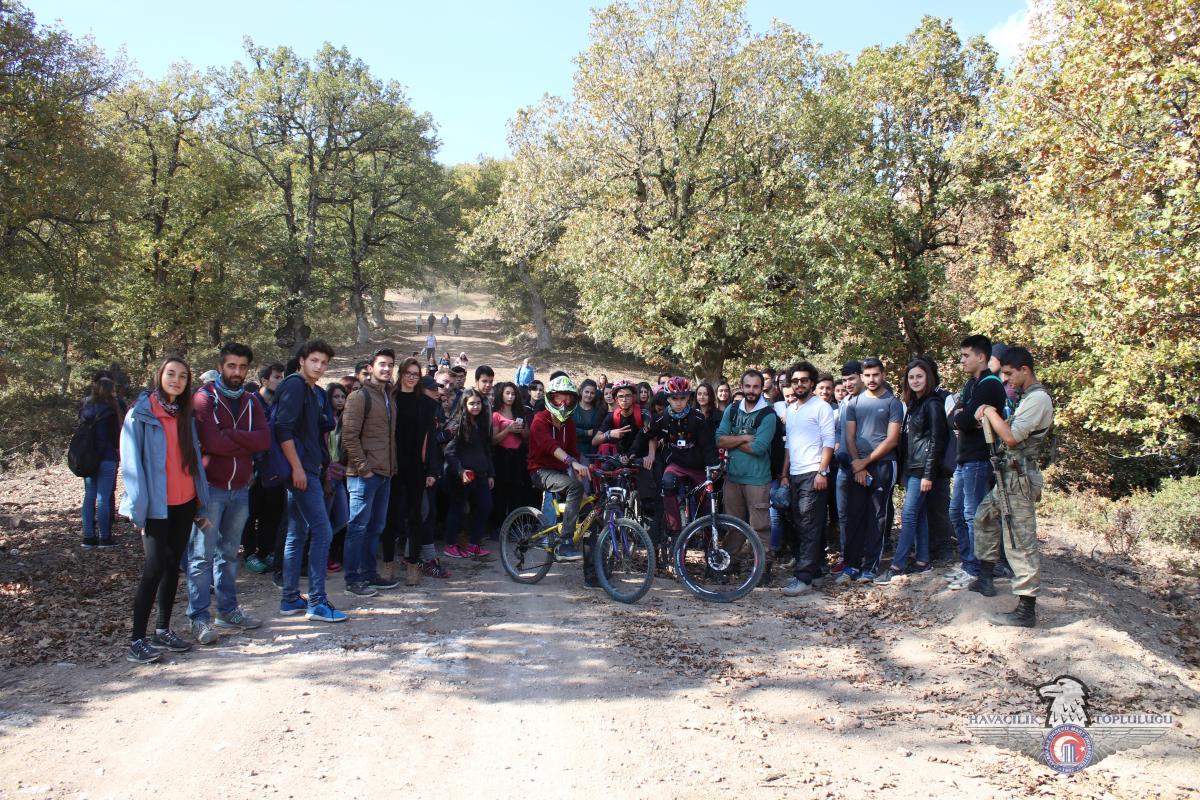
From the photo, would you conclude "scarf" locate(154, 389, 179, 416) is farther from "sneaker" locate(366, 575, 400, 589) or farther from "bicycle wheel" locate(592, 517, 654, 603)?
"bicycle wheel" locate(592, 517, 654, 603)

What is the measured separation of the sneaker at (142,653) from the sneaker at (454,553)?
3293 mm

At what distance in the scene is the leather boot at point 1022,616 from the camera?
544 centimetres

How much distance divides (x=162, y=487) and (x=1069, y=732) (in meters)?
5.54

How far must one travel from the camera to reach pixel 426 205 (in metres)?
Result: 39.2

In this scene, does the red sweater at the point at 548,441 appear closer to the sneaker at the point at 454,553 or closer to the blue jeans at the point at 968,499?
the sneaker at the point at 454,553

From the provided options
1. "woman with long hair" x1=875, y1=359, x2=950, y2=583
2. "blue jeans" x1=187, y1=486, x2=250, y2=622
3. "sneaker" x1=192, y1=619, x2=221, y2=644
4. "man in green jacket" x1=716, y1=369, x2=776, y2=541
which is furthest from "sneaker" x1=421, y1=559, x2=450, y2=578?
"woman with long hair" x1=875, y1=359, x2=950, y2=583

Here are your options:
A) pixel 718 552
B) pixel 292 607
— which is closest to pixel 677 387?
pixel 718 552

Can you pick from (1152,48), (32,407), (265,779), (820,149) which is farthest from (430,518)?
(32,407)

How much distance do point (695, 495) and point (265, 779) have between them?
4853 millimetres

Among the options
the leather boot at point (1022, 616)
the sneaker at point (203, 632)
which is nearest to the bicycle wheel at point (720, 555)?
the leather boot at point (1022, 616)

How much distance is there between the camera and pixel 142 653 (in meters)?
4.88

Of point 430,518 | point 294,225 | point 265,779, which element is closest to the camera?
point 265,779

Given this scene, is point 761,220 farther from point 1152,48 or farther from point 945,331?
point 1152,48

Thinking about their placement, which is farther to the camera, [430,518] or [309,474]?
[430,518]
